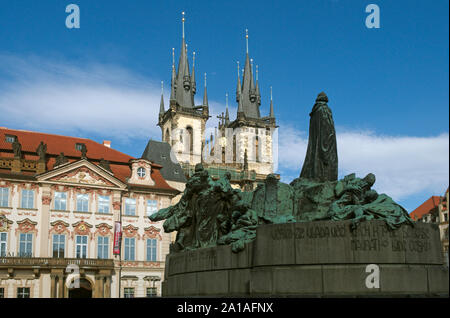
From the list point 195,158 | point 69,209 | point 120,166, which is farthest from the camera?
point 195,158

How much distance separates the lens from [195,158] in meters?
98.6

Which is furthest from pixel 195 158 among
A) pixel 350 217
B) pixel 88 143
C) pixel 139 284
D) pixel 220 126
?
pixel 350 217

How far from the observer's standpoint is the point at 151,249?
142 feet

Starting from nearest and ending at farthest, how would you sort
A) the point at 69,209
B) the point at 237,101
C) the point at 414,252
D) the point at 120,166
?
the point at 414,252
the point at 69,209
the point at 120,166
the point at 237,101

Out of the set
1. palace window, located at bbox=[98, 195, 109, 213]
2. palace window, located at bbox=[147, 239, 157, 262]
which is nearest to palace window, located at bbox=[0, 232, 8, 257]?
palace window, located at bbox=[98, 195, 109, 213]

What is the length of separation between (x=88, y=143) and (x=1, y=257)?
43.8ft

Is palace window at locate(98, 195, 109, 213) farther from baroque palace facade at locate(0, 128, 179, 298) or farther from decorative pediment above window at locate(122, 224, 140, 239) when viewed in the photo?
decorative pediment above window at locate(122, 224, 140, 239)

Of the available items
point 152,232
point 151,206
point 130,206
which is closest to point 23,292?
point 130,206

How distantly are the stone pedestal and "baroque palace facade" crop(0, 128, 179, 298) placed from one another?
30.6 m

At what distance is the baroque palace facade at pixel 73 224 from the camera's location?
3881cm

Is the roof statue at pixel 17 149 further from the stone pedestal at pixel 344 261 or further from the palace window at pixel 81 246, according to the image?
the stone pedestal at pixel 344 261

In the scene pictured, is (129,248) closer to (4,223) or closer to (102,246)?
(102,246)

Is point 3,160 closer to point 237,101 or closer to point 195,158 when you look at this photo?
point 195,158

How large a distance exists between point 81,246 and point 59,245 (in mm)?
1512
